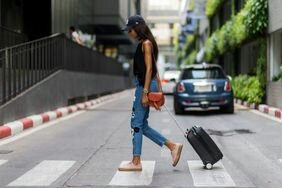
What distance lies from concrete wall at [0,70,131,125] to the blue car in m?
3.78

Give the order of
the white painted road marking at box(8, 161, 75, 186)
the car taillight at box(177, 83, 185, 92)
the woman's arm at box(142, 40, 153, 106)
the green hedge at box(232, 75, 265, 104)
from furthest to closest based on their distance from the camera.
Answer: the green hedge at box(232, 75, 265, 104)
the car taillight at box(177, 83, 185, 92)
the woman's arm at box(142, 40, 153, 106)
the white painted road marking at box(8, 161, 75, 186)

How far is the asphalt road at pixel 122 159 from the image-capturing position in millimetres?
6559

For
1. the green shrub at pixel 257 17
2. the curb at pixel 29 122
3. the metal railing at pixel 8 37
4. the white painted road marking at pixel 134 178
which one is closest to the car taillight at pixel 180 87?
the curb at pixel 29 122

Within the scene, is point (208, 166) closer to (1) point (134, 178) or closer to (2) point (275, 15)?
(1) point (134, 178)

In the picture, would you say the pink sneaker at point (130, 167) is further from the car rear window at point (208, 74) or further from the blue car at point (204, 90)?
the car rear window at point (208, 74)

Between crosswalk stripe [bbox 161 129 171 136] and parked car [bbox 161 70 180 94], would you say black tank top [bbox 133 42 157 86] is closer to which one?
crosswalk stripe [bbox 161 129 171 136]

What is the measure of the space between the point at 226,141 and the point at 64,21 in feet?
55.7

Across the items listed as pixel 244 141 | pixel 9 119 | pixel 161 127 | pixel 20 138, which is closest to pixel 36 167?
pixel 20 138

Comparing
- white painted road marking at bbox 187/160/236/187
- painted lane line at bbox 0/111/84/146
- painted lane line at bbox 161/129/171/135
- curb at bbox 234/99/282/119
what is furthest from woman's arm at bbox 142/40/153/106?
curb at bbox 234/99/282/119

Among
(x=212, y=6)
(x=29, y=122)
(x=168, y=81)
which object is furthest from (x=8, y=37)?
(x=212, y=6)

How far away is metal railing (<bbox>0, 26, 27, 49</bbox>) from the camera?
54.0ft

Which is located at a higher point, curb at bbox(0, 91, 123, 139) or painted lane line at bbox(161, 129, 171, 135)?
curb at bbox(0, 91, 123, 139)

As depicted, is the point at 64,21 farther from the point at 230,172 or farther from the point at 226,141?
the point at 230,172

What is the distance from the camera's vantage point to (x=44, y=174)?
701cm
